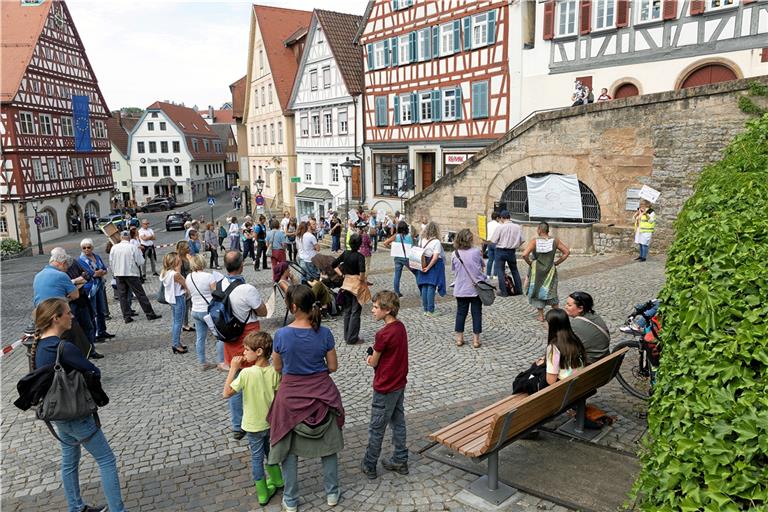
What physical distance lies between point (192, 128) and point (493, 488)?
2885 inches

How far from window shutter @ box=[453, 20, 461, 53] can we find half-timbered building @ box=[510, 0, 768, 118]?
2904mm

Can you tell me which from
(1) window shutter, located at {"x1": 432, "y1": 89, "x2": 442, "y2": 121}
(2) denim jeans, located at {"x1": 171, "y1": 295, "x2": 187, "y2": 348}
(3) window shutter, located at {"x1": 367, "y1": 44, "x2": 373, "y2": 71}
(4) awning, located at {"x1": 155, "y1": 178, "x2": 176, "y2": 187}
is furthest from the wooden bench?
(4) awning, located at {"x1": 155, "y1": 178, "x2": 176, "y2": 187}

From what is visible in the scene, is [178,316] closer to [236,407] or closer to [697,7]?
[236,407]

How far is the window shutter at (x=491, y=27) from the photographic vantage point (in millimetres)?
22438

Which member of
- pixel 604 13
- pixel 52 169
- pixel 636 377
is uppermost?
pixel 604 13

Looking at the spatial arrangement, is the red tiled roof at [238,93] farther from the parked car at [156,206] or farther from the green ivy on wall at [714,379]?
the green ivy on wall at [714,379]

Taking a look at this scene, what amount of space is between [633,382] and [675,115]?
1082 centimetres

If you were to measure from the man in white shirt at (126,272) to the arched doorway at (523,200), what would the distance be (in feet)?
35.5

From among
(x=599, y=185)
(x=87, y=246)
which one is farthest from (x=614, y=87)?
(x=87, y=246)

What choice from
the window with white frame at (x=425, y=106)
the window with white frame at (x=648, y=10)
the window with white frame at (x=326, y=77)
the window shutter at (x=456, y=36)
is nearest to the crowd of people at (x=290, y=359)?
the window with white frame at (x=648, y=10)

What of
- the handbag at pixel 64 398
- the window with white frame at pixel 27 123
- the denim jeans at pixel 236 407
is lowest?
the denim jeans at pixel 236 407

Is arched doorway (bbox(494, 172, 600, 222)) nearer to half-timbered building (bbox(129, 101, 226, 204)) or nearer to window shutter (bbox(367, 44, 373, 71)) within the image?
window shutter (bbox(367, 44, 373, 71))

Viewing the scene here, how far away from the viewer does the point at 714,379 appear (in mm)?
2576

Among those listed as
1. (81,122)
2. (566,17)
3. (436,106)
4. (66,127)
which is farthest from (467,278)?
(81,122)
